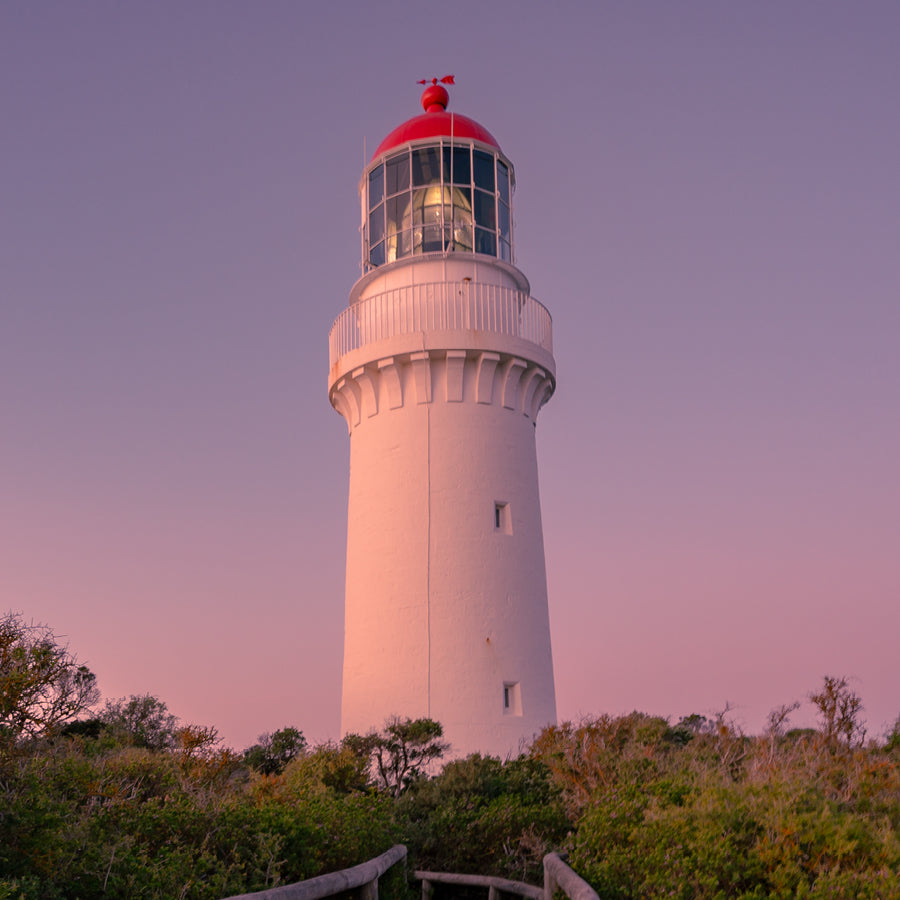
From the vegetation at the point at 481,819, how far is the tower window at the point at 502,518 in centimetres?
618

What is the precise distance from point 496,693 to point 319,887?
11.7m

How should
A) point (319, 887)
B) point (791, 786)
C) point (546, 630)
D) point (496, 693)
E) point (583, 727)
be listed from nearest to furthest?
point (319, 887)
point (791, 786)
point (583, 727)
point (496, 693)
point (546, 630)

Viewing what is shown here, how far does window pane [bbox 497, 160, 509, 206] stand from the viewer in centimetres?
→ 2162

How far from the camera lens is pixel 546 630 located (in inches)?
751

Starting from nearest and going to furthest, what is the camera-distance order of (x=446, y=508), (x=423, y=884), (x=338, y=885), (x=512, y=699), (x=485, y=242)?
(x=338, y=885) < (x=423, y=884) < (x=512, y=699) < (x=446, y=508) < (x=485, y=242)

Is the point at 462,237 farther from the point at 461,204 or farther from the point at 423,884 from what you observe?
the point at 423,884

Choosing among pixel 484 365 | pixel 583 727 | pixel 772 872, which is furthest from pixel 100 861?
pixel 484 365

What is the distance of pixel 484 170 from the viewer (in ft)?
69.3

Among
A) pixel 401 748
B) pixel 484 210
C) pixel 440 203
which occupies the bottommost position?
pixel 401 748

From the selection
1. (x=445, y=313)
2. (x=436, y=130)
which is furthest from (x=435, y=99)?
(x=445, y=313)

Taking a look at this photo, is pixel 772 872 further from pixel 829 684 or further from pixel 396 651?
pixel 396 651

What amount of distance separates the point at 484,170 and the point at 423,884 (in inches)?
610

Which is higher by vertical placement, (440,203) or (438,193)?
(438,193)

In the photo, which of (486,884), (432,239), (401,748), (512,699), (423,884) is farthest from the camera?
(432,239)
